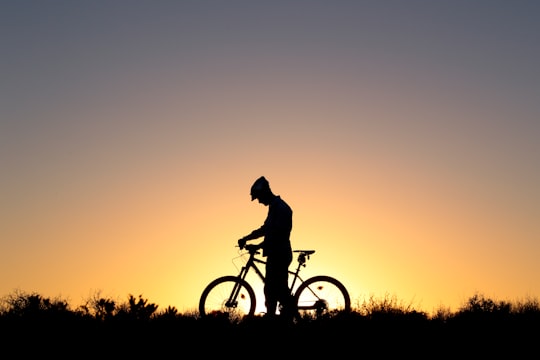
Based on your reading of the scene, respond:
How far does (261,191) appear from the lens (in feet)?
44.0

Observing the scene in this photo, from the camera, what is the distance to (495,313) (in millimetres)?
13320

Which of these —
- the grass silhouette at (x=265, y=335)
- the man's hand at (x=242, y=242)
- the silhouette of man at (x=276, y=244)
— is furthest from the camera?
the man's hand at (x=242, y=242)

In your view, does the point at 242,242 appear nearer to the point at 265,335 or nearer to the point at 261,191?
the point at 261,191

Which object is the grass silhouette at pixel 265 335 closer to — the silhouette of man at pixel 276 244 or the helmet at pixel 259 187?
the silhouette of man at pixel 276 244

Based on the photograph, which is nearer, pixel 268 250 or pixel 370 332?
pixel 370 332

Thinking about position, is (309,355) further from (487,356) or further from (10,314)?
(10,314)

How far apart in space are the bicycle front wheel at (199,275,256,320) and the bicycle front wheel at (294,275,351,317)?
3.26 feet

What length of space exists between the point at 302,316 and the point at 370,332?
2.49 metres

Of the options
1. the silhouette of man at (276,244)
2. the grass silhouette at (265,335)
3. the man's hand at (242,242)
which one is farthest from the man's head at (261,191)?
the grass silhouette at (265,335)

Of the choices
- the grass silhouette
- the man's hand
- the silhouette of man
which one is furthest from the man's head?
the grass silhouette

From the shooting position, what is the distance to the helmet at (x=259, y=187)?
13.4 m

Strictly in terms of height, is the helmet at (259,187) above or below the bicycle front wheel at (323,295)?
above

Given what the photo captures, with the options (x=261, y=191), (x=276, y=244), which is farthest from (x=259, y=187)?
(x=276, y=244)

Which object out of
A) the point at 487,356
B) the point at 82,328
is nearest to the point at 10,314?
the point at 82,328
